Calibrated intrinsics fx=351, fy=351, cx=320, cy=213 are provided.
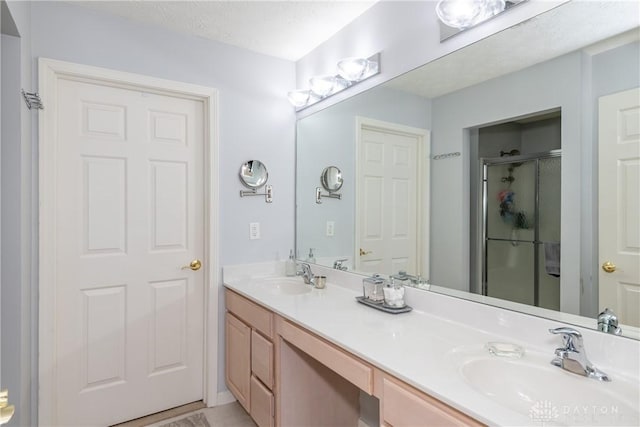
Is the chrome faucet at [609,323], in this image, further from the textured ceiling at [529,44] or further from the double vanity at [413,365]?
the textured ceiling at [529,44]

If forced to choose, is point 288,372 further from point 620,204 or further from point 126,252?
point 620,204

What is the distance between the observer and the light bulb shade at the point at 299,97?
242 centimetres

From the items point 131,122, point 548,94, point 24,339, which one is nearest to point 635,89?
point 548,94

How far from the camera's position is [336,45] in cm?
219

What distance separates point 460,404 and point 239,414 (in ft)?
5.86

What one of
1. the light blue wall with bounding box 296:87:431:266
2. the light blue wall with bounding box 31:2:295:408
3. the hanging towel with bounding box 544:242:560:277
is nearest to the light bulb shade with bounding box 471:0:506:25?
the light blue wall with bounding box 296:87:431:266

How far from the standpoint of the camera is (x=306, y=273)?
7.66 feet

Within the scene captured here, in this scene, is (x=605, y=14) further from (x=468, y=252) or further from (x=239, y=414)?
(x=239, y=414)

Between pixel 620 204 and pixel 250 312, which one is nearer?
pixel 620 204

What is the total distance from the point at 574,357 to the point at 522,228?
476 mm

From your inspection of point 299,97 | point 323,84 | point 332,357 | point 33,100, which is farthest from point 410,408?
point 33,100

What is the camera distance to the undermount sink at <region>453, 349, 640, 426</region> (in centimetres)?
84

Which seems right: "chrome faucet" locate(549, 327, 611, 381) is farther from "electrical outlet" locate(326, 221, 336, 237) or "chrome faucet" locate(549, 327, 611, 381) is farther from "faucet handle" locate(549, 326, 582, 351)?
"electrical outlet" locate(326, 221, 336, 237)

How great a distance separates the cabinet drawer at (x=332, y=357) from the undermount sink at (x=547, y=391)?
0.30 meters
